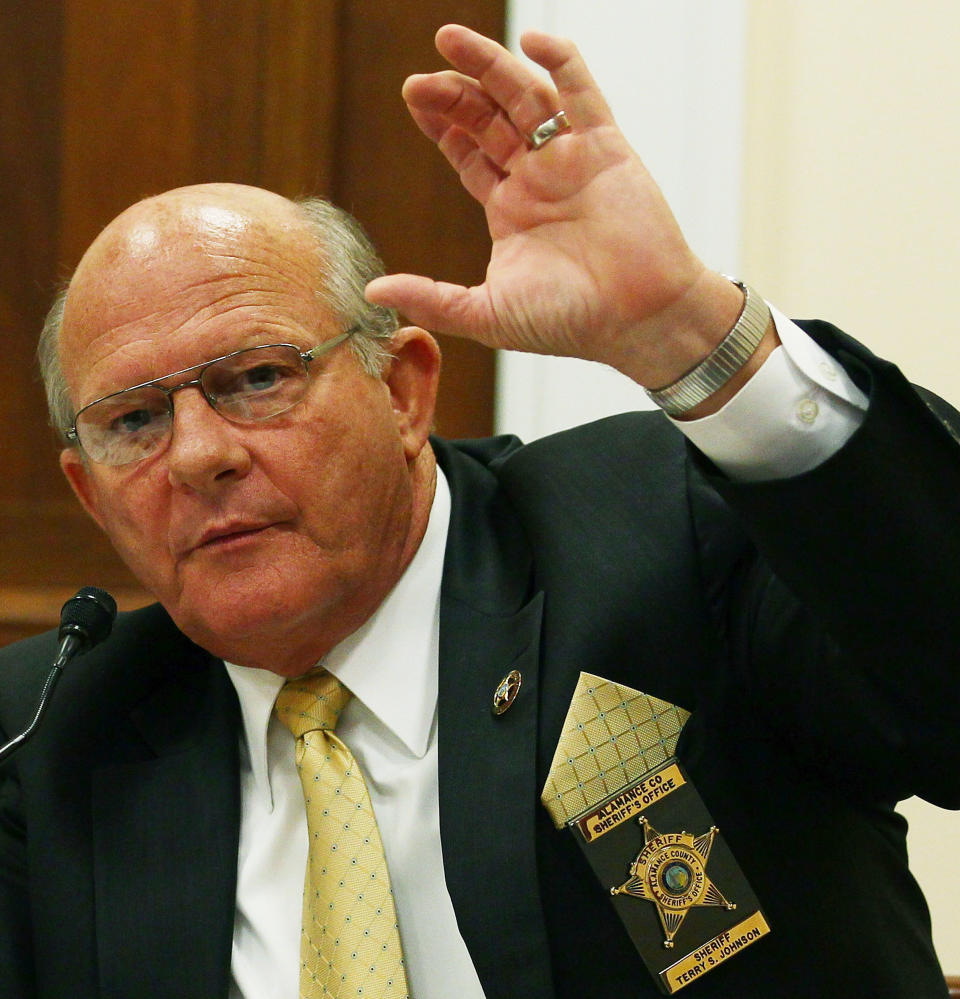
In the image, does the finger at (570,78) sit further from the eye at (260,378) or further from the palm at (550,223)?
the eye at (260,378)

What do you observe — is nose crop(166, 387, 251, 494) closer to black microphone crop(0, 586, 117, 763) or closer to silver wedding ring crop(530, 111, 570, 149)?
black microphone crop(0, 586, 117, 763)

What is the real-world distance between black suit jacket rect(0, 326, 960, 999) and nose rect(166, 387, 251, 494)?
0.30 metres

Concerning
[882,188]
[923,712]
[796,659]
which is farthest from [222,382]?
[882,188]

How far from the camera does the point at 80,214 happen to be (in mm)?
2094

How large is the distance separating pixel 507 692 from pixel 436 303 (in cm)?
43

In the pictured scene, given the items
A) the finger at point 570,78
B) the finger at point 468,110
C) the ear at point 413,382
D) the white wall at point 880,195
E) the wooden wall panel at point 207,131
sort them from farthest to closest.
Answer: the wooden wall panel at point 207,131
the white wall at point 880,195
the ear at point 413,382
the finger at point 468,110
the finger at point 570,78

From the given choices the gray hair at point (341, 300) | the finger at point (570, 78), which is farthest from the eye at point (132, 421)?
the finger at point (570, 78)

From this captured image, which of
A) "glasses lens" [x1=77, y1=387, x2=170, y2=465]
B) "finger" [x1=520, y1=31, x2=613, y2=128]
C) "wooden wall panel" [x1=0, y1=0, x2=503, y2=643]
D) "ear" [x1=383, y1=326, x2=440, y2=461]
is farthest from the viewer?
"wooden wall panel" [x1=0, y1=0, x2=503, y2=643]

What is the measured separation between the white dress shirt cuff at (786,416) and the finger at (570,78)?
9.4 inches

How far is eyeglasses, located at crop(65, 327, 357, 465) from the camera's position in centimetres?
134

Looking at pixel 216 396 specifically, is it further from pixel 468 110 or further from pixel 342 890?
pixel 342 890

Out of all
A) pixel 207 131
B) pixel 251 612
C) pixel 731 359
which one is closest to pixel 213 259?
pixel 251 612

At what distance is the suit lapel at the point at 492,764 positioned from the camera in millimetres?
1193

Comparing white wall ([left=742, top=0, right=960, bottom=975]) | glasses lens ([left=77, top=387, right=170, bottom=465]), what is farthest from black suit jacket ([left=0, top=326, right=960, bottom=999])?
white wall ([left=742, top=0, right=960, bottom=975])
